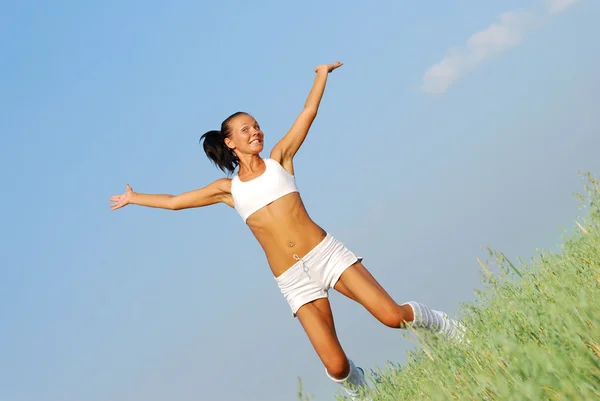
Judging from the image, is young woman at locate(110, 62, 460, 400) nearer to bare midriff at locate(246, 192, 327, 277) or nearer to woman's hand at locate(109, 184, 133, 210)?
bare midriff at locate(246, 192, 327, 277)

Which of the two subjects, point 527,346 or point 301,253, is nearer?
point 527,346

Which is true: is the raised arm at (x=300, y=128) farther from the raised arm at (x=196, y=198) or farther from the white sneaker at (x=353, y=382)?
the white sneaker at (x=353, y=382)

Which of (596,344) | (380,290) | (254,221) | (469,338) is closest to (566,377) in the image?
(596,344)

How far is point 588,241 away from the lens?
5.77 m

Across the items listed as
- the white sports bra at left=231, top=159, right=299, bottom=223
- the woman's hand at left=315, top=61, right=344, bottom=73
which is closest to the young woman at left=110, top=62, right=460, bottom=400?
the white sports bra at left=231, top=159, right=299, bottom=223

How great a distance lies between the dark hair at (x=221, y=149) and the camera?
264 inches

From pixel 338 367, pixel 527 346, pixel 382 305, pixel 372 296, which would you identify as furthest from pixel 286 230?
pixel 527 346

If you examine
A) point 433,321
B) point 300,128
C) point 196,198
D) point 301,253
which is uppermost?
point 196,198

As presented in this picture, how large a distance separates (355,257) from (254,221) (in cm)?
92

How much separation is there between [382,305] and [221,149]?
2.06m

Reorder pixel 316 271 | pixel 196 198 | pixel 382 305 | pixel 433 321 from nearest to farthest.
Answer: pixel 382 305 → pixel 316 271 → pixel 433 321 → pixel 196 198

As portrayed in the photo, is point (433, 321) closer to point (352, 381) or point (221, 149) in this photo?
point (352, 381)

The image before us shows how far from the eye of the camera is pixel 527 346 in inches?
101

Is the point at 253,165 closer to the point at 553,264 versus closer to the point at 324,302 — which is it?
the point at 324,302
